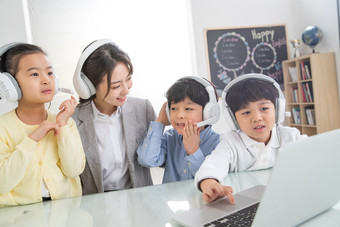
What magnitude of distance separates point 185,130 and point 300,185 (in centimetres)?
76

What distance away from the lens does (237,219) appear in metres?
0.75

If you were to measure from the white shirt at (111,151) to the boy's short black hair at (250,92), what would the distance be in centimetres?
59

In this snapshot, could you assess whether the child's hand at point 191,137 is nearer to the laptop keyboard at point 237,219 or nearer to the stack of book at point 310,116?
the laptop keyboard at point 237,219

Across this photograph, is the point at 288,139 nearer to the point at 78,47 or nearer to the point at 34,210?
the point at 34,210

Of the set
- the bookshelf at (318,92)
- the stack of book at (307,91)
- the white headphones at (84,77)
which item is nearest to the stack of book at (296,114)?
the bookshelf at (318,92)

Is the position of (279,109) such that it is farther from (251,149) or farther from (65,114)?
(65,114)

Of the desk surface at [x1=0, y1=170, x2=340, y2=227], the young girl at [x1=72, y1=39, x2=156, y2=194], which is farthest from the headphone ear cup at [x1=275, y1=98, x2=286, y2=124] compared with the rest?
the young girl at [x1=72, y1=39, x2=156, y2=194]

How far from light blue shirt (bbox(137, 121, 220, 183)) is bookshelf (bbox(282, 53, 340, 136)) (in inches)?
122

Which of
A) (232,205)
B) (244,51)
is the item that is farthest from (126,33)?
(232,205)

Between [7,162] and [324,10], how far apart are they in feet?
14.7

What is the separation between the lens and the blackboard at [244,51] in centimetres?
459

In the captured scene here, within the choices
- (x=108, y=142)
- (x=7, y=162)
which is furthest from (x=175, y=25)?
(x=7, y=162)

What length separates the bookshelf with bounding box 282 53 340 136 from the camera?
3.99 meters

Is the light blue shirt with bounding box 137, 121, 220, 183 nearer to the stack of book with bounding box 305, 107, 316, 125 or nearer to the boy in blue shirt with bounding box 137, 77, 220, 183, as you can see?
the boy in blue shirt with bounding box 137, 77, 220, 183
